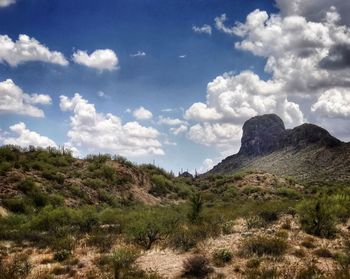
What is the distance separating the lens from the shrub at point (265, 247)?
47.4 ft

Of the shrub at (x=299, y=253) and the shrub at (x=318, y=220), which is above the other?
the shrub at (x=318, y=220)

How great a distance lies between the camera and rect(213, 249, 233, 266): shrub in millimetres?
13838

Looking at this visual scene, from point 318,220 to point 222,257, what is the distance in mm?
6278

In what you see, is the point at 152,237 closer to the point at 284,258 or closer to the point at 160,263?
the point at 160,263

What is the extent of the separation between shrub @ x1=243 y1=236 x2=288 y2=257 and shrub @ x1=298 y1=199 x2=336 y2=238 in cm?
307

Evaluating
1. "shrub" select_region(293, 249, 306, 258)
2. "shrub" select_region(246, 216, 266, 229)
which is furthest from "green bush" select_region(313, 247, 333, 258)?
"shrub" select_region(246, 216, 266, 229)

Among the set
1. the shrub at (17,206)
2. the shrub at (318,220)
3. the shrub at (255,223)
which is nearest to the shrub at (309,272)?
the shrub at (318,220)

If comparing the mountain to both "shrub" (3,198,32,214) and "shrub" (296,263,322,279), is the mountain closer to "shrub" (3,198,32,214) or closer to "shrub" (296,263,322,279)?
"shrub" (3,198,32,214)

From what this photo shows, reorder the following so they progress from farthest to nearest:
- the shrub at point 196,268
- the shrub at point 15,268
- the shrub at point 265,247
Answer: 1. the shrub at point 265,247
2. the shrub at point 196,268
3. the shrub at point 15,268

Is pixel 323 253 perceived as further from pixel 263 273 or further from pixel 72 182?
pixel 72 182

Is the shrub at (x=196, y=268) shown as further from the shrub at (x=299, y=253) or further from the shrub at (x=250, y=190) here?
the shrub at (x=250, y=190)

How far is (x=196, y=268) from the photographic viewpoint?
12875 mm

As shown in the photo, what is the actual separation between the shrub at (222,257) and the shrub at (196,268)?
0.76m

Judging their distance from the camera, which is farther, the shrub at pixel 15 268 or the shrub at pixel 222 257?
the shrub at pixel 222 257
